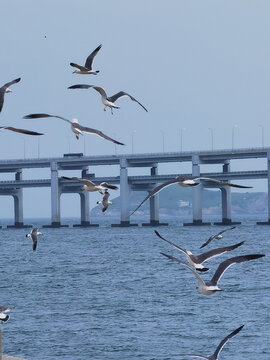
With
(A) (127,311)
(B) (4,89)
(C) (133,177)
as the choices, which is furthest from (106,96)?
(C) (133,177)

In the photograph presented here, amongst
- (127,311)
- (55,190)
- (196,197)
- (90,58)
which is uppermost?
(90,58)

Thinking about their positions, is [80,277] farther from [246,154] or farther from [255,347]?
[246,154]

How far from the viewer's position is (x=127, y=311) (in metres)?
53.6

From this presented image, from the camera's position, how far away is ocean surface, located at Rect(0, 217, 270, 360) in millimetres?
40281

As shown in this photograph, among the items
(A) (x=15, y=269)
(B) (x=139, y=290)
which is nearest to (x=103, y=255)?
(A) (x=15, y=269)

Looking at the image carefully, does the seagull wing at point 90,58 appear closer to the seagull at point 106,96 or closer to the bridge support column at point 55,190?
the seagull at point 106,96

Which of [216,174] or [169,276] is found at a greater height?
[216,174]

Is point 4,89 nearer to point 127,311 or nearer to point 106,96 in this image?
point 106,96

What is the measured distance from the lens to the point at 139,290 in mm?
66062

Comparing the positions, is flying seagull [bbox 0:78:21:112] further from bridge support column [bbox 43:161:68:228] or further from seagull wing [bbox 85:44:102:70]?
bridge support column [bbox 43:161:68:228]

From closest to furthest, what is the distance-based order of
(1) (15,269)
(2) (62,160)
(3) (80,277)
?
(3) (80,277), (1) (15,269), (2) (62,160)

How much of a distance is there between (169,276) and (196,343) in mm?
37102

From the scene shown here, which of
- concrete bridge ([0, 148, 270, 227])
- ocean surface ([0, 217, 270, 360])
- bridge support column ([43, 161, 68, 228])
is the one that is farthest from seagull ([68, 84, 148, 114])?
bridge support column ([43, 161, 68, 228])

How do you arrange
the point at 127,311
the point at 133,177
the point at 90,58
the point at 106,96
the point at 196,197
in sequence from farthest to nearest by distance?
the point at 196,197
the point at 133,177
the point at 127,311
the point at 90,58
the point at 106,96
